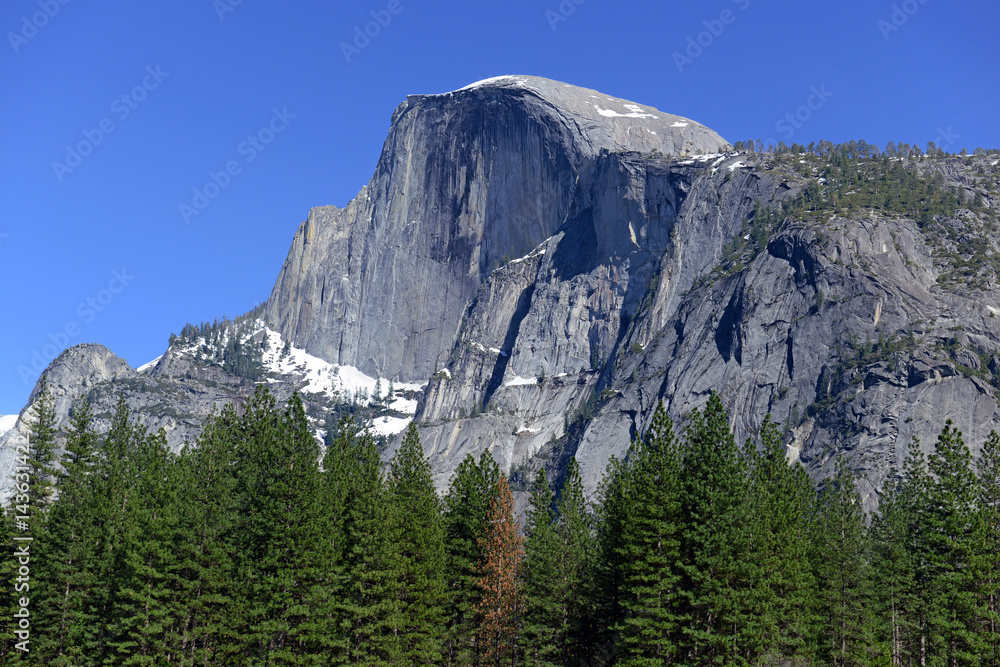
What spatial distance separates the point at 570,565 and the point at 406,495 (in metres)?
14.3

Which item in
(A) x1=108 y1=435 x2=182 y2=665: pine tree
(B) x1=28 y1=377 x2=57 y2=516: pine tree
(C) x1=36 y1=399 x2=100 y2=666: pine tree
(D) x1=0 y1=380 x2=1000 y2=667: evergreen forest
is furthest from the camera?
(B) x1=28 y1=377 x2=57 y2=516: pine tree

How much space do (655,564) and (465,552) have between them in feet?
65.8

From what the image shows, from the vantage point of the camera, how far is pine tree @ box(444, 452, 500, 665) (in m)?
74.1

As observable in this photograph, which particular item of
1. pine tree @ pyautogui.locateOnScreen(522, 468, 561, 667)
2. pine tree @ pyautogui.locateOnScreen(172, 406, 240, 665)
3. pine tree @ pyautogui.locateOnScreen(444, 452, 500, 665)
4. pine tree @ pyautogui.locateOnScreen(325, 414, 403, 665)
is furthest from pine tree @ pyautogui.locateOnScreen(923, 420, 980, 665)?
pine tree @ pyautogui.locateOnScreen(172, 406, 240, 665)

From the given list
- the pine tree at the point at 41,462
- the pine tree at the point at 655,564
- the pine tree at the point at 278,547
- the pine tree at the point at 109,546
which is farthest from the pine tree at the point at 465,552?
the pine tree at the point at 41,462

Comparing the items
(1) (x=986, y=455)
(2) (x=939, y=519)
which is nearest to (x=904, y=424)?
(1) (x=986, y=455)

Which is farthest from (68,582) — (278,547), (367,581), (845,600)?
(845,600)

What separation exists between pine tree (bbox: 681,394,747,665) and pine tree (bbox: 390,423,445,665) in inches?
746

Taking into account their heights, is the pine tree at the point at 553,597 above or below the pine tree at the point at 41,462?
below

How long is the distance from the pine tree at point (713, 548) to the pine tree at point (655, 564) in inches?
34.2

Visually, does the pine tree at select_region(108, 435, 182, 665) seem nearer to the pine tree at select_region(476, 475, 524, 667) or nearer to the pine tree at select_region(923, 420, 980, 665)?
the pine tree at select_region(476, 475, 524, 667)

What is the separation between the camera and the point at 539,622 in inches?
2881

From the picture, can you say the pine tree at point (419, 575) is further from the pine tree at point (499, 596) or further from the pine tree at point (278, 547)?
the pine tree at point (278, 547)

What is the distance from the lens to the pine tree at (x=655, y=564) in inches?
2368
